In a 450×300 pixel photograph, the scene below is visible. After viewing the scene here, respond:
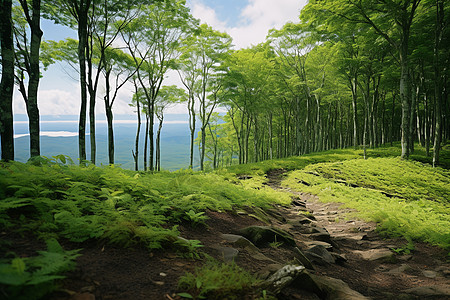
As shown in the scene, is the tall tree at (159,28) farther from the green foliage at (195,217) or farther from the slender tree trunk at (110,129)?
the green foliage at (195,217)

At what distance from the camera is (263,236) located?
402 cm

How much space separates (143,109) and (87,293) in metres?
26.8

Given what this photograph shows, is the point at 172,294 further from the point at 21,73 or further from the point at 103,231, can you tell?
the point at 21,73

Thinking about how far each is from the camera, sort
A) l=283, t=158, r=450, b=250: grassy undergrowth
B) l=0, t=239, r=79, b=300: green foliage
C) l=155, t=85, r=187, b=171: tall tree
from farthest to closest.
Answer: l=155, t=85, r=187, b=171: tall tree → l=283, t=158, r=450, b=250: grassy undergrowth → l=0, t=239, r=79, b=300: green foliage

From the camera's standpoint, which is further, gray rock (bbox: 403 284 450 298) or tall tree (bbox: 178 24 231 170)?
tall tree (bbox: 178 24 231 170)

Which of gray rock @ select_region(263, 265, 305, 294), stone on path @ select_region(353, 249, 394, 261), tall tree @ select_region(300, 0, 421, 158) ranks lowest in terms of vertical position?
stone on path @ select_region(353, 249, 394, 261)

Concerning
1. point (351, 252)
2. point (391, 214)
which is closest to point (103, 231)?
point (351, 252)

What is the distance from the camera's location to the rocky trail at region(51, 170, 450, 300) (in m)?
1.95

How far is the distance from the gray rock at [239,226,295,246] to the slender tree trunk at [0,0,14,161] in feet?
19.3

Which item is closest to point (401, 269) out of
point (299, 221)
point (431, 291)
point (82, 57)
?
point (431, 291)

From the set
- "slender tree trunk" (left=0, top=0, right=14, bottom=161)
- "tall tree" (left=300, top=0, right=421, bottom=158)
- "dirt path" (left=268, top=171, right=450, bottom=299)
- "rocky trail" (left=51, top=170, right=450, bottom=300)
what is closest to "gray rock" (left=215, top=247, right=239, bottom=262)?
"rocky trail" (left=51, top=170, right=450, bottom=300)

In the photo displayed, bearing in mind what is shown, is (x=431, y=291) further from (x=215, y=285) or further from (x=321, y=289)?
(x=215, y=285)

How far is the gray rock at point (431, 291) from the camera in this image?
2906 mm

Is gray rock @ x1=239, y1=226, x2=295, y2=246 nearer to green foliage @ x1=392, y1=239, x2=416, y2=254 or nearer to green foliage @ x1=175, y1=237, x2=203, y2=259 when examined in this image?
green foliage @ x1=175, y1=237, x2=203, y2=259
